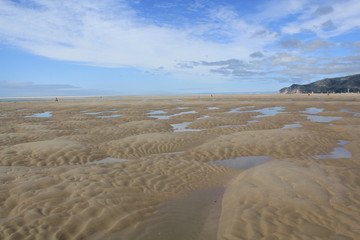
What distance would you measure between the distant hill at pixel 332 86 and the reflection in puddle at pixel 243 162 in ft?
487

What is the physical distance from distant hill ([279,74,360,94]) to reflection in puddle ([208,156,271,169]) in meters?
149

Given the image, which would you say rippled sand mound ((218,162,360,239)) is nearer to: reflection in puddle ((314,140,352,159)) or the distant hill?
reflection in puddle ((314,140,352,159))

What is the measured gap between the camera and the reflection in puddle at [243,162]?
960 centimetres

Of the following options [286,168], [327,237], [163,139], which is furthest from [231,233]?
[163,139]

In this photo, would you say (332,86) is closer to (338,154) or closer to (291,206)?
(338,154)

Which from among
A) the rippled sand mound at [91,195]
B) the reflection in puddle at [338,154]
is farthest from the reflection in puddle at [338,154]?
the rippled sand mound at [91,195]

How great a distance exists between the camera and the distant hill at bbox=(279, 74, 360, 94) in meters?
133

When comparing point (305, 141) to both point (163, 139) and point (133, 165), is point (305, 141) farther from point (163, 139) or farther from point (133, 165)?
point (133, 165)

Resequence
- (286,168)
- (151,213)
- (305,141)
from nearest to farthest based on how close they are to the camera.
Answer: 1. (151,213)
2. (286,168)
3. (305,141)

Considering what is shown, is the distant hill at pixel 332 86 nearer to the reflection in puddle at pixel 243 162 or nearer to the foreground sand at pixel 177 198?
the reflection in puddle at pixel 243 162

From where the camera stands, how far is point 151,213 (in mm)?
5598

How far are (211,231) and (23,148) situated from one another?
10.8 m

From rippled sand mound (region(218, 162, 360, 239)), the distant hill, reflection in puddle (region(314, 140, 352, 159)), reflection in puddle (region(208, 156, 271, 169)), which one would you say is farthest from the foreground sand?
the distant hill

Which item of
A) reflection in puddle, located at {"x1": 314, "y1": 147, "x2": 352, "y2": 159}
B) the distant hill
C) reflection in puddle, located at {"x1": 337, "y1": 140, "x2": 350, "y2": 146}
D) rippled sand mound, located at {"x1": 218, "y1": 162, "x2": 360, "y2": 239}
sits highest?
the distant hill
